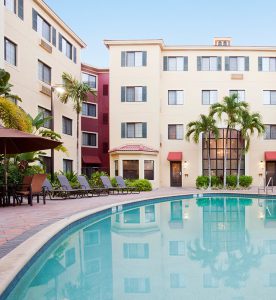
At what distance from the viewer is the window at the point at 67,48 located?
27500mm

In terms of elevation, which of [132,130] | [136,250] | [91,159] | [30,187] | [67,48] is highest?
[67,48]

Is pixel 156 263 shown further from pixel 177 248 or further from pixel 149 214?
pixel 149 214

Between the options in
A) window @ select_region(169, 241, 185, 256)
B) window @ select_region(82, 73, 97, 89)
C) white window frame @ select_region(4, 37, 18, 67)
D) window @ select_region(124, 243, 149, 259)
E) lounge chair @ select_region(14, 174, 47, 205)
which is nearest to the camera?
window @ select_region(124, 243, 149, 259)

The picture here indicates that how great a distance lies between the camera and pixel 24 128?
51.2 feet

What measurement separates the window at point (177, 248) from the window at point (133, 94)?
74.4 feet

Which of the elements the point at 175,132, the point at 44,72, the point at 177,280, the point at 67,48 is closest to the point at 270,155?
the point at 175,132

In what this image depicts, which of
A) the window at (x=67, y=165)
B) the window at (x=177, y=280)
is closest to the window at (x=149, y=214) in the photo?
the window at (x=177, y=280)

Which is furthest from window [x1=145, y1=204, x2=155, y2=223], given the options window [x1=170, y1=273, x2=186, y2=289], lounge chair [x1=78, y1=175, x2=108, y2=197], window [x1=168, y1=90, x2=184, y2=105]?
window [x1=168, y1=90, x2=184, y2=105]

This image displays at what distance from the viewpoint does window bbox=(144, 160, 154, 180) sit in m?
29.8

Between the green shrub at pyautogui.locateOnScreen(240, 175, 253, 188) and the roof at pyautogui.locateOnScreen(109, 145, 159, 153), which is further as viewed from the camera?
the roof at pyautogui.locateOnScreen(109, 145, 159, 153)

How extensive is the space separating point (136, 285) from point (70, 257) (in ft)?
7.08

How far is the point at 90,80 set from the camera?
35.4 m

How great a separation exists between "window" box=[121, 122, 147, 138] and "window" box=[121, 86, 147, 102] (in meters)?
Answer: 1.95

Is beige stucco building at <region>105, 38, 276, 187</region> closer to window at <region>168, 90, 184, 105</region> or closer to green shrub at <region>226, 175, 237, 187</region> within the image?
window at <region>168, 90, 184, 105</region>
